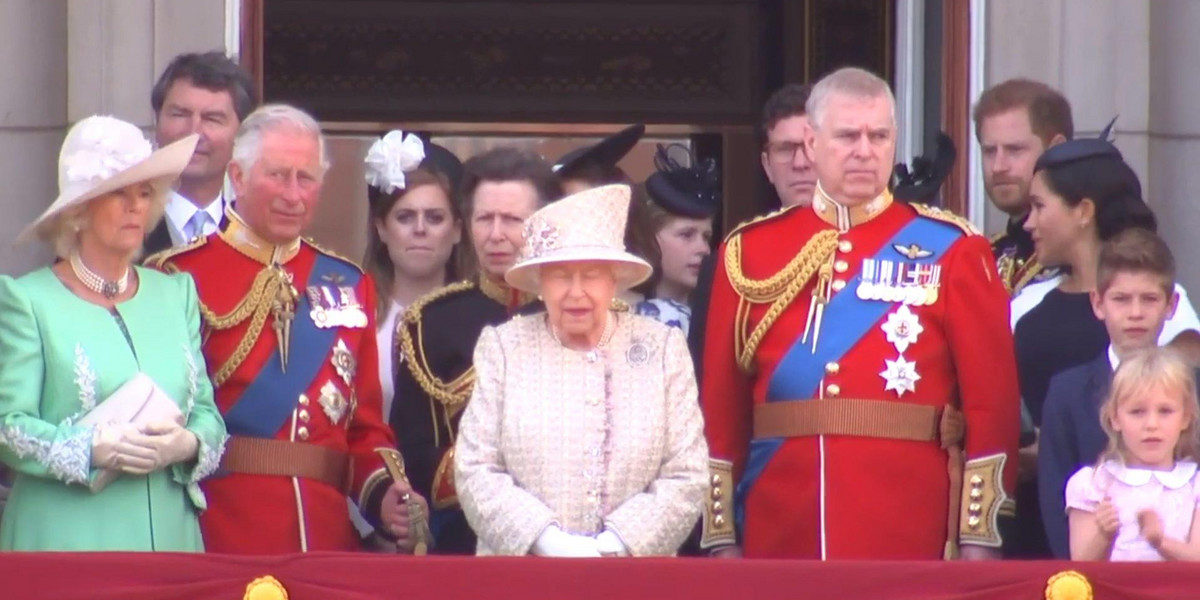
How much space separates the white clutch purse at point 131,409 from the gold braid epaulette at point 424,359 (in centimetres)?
87

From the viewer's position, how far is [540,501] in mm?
5551

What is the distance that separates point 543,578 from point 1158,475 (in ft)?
4.44

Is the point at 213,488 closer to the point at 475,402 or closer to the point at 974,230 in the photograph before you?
the point at 475,402

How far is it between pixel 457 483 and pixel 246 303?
0.82 m

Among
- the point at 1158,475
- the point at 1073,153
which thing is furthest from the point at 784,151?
the point at 1158,475

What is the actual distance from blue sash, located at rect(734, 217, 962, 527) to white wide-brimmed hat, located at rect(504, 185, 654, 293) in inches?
18.6

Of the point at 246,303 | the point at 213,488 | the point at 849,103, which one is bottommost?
the point at 213,488

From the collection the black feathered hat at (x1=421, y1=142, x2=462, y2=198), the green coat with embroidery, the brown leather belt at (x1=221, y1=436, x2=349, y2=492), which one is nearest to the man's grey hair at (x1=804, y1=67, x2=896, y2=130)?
the black feathered hat at (x1=421, y1=142, x2=462, y2=198)

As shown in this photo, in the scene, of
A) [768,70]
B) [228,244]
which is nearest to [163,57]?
[228,244]

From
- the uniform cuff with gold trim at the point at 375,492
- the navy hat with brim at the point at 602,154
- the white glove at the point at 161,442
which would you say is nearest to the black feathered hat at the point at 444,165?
the navy hat with brim at the point at 602,154

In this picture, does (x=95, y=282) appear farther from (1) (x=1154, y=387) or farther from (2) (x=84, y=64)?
(1) (x=1154, y=387)

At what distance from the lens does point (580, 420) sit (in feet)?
18.4

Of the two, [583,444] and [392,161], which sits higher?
[392,161]

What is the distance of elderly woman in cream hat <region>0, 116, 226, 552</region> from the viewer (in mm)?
5605
